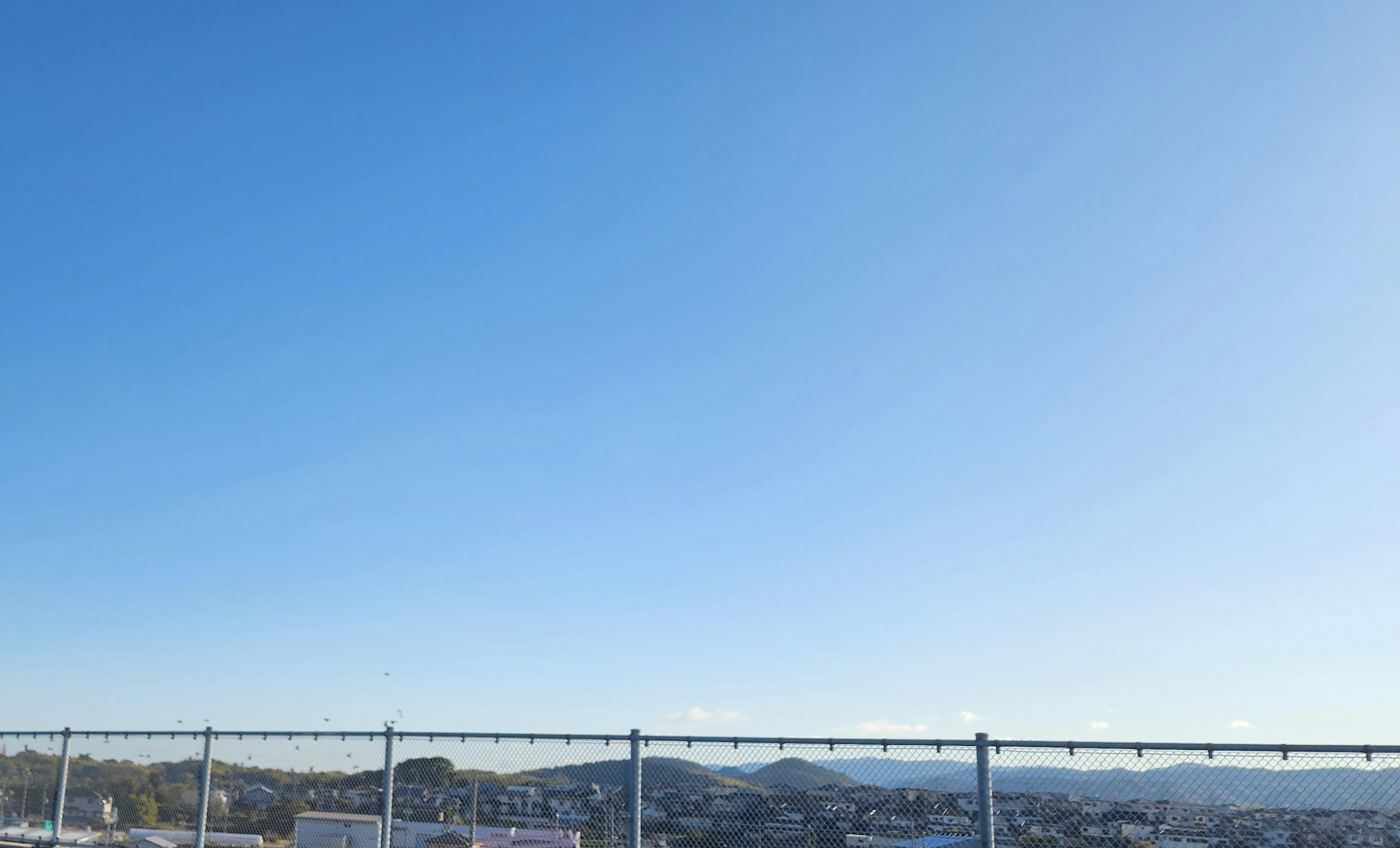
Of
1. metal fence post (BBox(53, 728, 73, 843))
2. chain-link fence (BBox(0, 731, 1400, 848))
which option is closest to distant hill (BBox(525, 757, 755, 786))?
chain-link fence (BBox(0, 731, 1400, 848))

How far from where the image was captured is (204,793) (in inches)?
427

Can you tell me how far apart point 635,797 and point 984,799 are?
2.99 meters

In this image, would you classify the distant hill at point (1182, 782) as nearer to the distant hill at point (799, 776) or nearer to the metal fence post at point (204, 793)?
the distant hill at point (799, 776)

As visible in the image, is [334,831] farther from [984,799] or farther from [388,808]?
[984,799]

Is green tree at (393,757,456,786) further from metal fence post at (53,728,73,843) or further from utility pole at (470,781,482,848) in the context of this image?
metal fence post at (53,728,73,843)

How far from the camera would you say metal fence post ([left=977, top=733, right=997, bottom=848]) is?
24.6 feet

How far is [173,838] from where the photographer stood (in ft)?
35.8

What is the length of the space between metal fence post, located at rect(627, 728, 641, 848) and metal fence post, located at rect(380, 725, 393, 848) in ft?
8.67

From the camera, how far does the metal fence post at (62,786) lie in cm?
1178

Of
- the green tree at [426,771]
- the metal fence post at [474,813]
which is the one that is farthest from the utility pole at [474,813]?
the green tree at [426,771]

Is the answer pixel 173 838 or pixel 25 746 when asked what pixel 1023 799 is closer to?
pixel 173 838

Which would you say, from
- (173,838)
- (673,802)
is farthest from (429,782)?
(173,838)

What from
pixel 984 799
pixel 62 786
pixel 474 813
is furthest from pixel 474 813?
pixel 62 786

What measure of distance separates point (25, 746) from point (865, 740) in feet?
36.2
